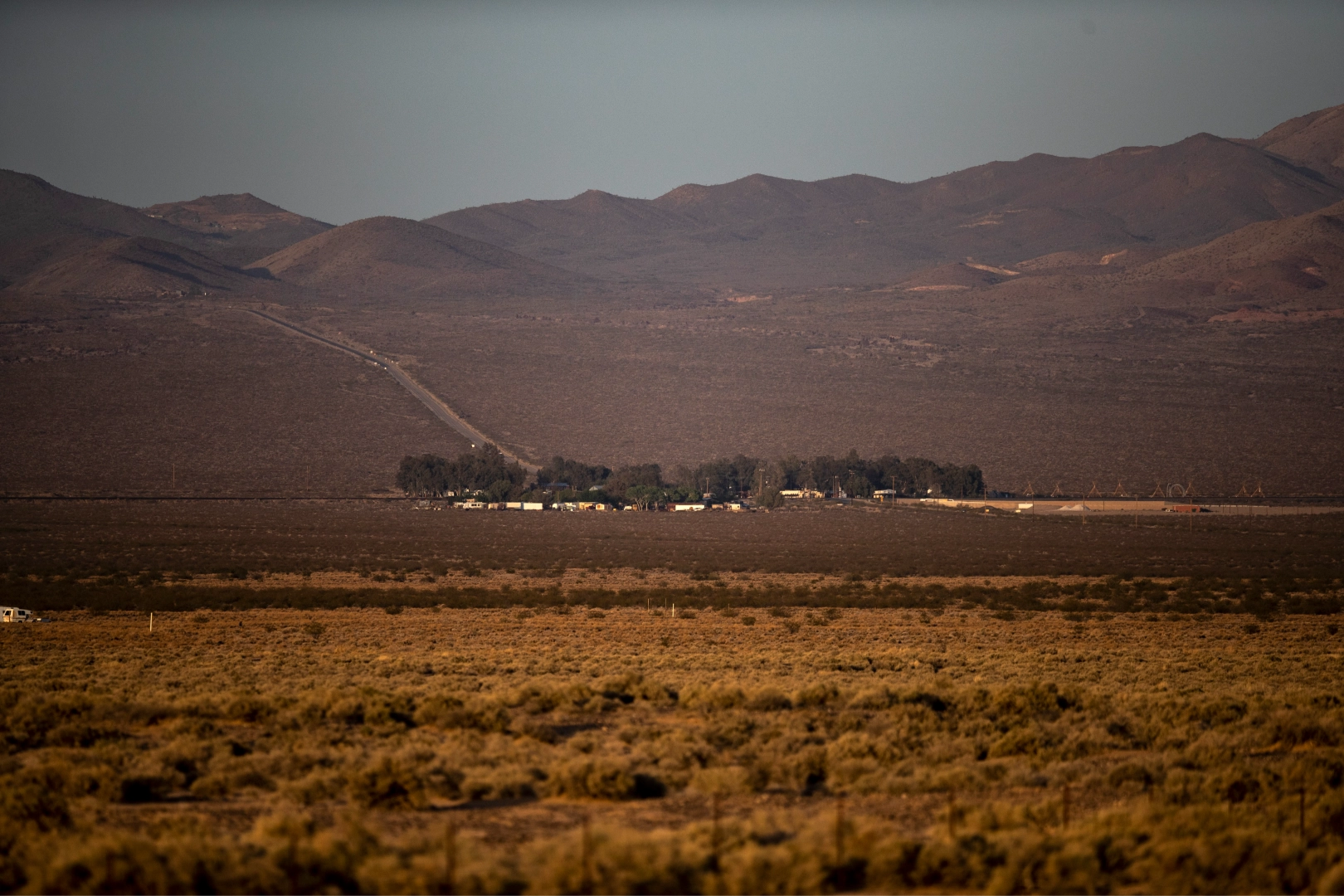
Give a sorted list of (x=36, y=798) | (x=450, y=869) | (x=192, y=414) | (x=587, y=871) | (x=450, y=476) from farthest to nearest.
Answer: (x=192, y=414) < (x=450, y=476) < (x=36, y=798) < (x=587, y=871) < (x=450, y=869)

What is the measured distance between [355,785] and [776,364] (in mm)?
128433

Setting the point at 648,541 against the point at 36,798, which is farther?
the point at 648,541

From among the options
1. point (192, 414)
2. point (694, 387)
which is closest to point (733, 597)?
point (192, 414)

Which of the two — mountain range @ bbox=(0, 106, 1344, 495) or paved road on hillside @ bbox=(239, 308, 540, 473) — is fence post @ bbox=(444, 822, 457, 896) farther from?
paved road on hillside @ bbox=(239, 308, 540, 473)

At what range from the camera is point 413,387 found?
12875 cm

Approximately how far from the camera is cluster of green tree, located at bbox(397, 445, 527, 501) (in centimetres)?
9019

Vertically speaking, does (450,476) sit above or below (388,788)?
above

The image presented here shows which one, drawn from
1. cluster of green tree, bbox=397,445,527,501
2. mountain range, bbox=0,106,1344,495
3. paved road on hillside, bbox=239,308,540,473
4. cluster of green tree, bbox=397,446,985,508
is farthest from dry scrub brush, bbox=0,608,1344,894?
paved road on hillside, bbox=239,308,540,473

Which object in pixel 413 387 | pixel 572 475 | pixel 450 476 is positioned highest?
pixel 413 387

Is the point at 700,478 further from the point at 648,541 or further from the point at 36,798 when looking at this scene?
the point at 36,798

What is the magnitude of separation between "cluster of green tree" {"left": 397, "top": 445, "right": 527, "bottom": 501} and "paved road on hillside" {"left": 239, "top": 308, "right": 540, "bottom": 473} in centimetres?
747

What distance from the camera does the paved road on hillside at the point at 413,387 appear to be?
109 m

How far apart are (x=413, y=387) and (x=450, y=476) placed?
40.4m

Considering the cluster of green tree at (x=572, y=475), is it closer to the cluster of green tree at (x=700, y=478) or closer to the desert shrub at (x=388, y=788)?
the cluster of green tree at (x=700, y=478)
